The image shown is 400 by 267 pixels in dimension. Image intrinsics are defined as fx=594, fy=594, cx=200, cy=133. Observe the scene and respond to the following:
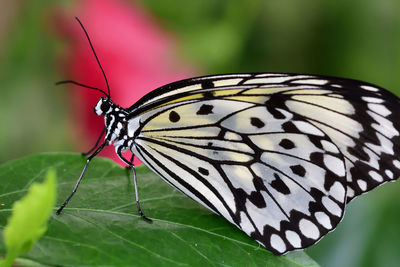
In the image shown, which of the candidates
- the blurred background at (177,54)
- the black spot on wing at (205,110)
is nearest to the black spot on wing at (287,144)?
the black spot on wing at (205,110)

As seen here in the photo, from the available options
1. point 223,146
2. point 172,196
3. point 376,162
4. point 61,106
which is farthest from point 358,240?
point 61,106

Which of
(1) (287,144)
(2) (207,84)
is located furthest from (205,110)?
(1) (287,144)

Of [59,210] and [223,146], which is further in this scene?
[223,146]

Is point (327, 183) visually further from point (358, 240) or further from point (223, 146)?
point (358, 240)

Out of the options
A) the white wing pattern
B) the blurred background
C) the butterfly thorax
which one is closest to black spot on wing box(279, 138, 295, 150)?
the white wing pattern

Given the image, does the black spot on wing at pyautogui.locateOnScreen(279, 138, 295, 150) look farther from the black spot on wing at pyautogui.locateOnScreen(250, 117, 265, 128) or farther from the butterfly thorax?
the butterfly thorax
